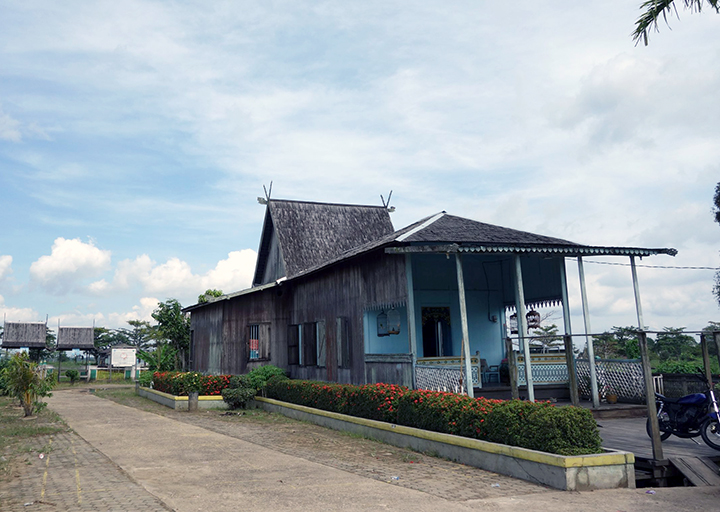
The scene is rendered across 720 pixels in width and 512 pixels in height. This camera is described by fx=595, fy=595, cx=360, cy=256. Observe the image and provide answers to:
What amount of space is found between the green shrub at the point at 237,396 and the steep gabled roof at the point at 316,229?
601 cm

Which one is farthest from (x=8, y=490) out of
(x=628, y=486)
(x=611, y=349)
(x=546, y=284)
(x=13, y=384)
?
(x=611, y=349)

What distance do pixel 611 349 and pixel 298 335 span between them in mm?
14901

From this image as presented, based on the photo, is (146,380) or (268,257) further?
(268,257)

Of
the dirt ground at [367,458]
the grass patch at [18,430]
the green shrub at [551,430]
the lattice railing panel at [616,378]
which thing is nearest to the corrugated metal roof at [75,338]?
the grass patch at [18,430]

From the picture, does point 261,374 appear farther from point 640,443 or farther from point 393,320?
point 640,443

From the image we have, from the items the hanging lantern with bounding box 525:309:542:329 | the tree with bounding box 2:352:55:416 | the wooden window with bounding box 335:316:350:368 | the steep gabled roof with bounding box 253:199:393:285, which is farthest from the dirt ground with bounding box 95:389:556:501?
the steep gabled roof with bounding box 253:199:393:285

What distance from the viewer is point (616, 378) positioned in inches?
553

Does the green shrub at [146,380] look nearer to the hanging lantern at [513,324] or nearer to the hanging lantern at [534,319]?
the hanging lantern at [513,324]

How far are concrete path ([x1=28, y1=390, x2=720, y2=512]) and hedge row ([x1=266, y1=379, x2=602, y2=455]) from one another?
0.84 metres

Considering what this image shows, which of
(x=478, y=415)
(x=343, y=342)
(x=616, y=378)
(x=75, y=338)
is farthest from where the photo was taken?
(x=75, y=338)

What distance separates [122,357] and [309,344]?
29407 mm

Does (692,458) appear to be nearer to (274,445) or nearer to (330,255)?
(274,445)

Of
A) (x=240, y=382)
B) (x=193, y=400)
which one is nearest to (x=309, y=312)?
(x=240, y=382)

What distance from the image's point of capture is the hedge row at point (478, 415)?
26.6ft
